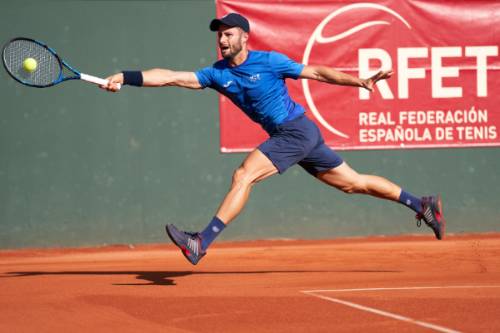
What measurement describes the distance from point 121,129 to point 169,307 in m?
4.54

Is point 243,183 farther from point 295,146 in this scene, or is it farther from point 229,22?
point 229,22

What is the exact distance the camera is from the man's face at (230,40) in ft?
23.8

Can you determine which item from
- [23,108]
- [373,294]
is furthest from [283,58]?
[23,108]

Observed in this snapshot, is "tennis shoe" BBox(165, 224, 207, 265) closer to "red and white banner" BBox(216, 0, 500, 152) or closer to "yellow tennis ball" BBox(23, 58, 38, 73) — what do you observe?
"yellow tennis ball" BBox(23, 58, 38, 73)

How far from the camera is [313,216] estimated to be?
10.9m

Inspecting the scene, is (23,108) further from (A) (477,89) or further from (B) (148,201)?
(A) (477,89)

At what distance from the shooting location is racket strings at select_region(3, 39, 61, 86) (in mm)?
7371

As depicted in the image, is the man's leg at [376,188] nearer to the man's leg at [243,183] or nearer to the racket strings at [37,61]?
the man's leg at [243,183]

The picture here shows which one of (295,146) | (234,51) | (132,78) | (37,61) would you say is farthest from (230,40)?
(37,61)

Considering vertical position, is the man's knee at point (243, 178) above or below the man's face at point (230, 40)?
below

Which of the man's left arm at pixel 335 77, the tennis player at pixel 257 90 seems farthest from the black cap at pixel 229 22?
the man's left arm at pixel 335 77

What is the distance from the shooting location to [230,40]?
7.26 meters

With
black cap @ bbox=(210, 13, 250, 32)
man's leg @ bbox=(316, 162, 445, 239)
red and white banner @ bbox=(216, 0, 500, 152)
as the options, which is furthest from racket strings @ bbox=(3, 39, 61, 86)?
red and white banner @ bbox=(216, 0, 500, 152)

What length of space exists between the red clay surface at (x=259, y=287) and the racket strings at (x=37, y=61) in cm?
153
